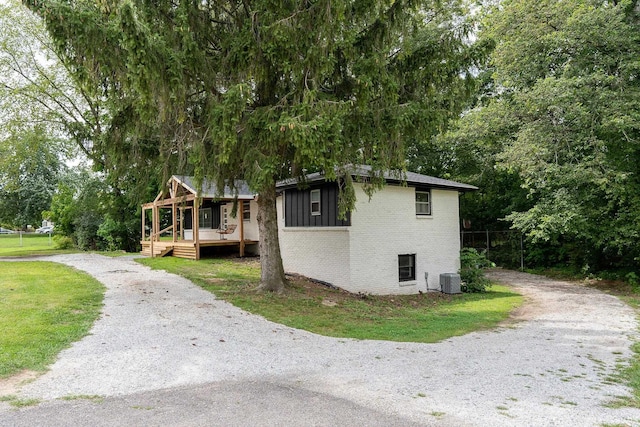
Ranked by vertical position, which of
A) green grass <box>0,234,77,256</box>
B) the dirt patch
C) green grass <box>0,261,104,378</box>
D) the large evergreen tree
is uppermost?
the large evergreen tree

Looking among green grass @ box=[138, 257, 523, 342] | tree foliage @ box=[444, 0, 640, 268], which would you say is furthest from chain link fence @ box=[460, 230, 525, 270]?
green grass @ box=[138, 257, 523, 342]

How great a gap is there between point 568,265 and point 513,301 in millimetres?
9421

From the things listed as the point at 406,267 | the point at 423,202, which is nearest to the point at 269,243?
the point at 406,267

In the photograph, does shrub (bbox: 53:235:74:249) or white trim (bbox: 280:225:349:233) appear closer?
white trim (bbox: 280:225:349:233)

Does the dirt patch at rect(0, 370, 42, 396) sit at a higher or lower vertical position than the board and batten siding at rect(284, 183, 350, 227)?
lower

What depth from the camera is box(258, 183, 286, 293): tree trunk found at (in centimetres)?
1127

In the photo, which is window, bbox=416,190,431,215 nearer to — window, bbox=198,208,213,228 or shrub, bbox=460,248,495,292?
shrub, bbox=460,248,495,292

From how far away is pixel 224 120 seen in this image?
821cm

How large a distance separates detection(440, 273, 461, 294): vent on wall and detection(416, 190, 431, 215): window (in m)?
2.50

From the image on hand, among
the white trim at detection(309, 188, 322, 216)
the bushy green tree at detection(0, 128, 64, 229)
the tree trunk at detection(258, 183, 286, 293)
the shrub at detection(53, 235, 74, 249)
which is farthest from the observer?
the bushy green tree at detection(0, 128, 64, 229)

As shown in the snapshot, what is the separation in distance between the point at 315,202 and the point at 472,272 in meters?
6.77

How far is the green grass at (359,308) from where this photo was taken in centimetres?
870

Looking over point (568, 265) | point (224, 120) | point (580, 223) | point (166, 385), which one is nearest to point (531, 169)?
point (580, 223)

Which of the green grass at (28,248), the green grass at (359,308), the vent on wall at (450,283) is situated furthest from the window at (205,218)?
the vent on wall at (450,283)
